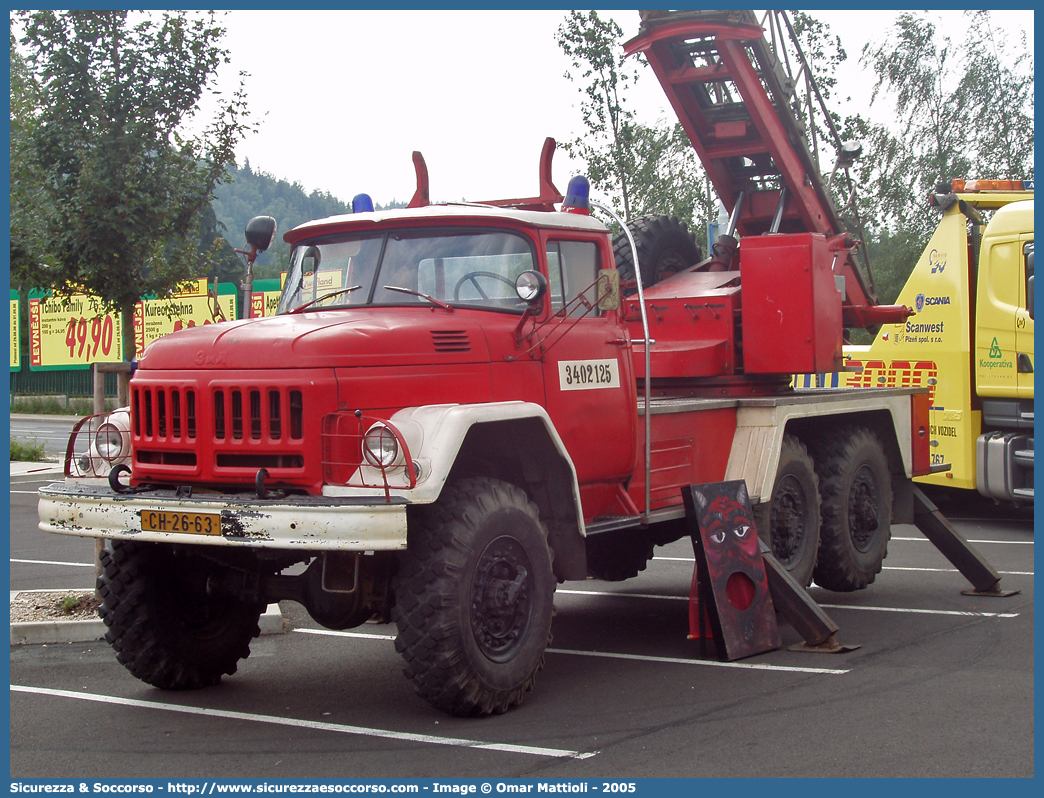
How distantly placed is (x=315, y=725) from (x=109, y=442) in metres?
2.05

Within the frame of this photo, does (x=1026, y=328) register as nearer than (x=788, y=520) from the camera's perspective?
No

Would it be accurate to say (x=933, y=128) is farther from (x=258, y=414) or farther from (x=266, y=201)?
(x=266, y=201)

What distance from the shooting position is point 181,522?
19.4 feet

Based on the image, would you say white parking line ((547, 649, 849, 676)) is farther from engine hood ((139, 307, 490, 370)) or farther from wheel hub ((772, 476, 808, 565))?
engine hood ((139, 307, 490, 370))

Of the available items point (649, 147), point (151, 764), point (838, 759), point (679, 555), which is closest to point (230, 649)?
point (151, 764)

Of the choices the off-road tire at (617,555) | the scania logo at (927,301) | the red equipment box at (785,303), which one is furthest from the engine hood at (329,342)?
the scania logo at (927,301)

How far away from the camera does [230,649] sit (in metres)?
7.14

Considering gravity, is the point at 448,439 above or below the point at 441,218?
below

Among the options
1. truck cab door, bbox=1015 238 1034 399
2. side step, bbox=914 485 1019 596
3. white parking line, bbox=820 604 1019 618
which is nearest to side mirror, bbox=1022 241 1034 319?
truck cab door, bbox=1015 238 1034 399

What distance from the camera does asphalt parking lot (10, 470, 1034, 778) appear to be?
548 cm

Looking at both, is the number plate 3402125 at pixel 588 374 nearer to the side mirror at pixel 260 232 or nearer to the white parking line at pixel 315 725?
the side mirror at pixel 260 232

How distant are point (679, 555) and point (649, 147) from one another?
35.8 ft

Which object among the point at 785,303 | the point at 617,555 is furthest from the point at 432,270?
the point at 785,303

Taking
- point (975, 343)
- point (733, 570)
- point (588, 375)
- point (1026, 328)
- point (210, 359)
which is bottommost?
point (733, 570)
